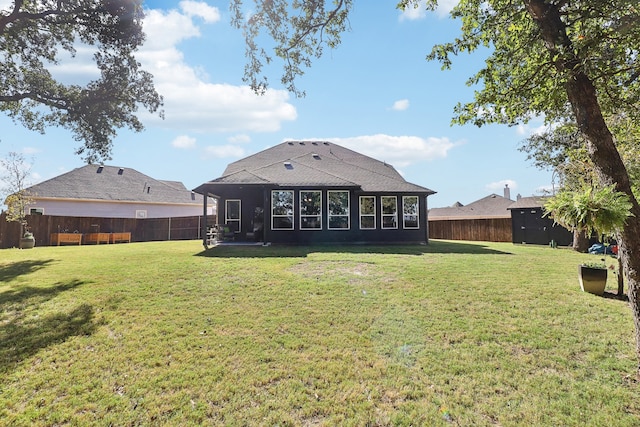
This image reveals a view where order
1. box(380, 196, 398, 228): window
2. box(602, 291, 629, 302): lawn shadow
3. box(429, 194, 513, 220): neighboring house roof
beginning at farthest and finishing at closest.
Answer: box(429, 194, 513, 220): neighboring house roof → box(380, 196, 398, 228): window → box(602, 291, 629, 302): lawn shadow

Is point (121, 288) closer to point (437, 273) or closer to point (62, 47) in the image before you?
point (437, 273)

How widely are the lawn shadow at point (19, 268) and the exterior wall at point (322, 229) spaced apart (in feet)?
24.2

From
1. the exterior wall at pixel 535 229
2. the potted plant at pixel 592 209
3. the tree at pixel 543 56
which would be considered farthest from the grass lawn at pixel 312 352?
the exterior wall at pixel 535 229

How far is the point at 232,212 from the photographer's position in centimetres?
1742

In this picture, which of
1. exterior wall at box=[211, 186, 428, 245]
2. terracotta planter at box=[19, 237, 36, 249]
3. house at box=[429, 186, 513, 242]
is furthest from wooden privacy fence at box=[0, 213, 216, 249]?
house at box=[429, 186, 513, 242]

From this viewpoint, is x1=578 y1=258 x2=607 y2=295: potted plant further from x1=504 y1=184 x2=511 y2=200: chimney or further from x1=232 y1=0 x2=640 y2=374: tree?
x1=504 y1=184 x2=511 y2=200: chimney

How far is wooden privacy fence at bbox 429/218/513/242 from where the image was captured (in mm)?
20866

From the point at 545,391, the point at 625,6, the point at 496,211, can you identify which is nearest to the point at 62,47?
the point at 625,6

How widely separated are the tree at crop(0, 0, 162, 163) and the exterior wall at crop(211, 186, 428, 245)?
17.2 feet

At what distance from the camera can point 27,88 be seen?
472 inches

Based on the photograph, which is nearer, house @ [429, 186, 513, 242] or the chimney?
house @ [429, 186, 513, 242]

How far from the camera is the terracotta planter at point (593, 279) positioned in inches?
276

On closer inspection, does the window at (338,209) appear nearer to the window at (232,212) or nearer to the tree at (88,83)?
the window at (232,212)

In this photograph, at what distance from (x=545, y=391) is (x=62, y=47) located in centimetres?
1811
